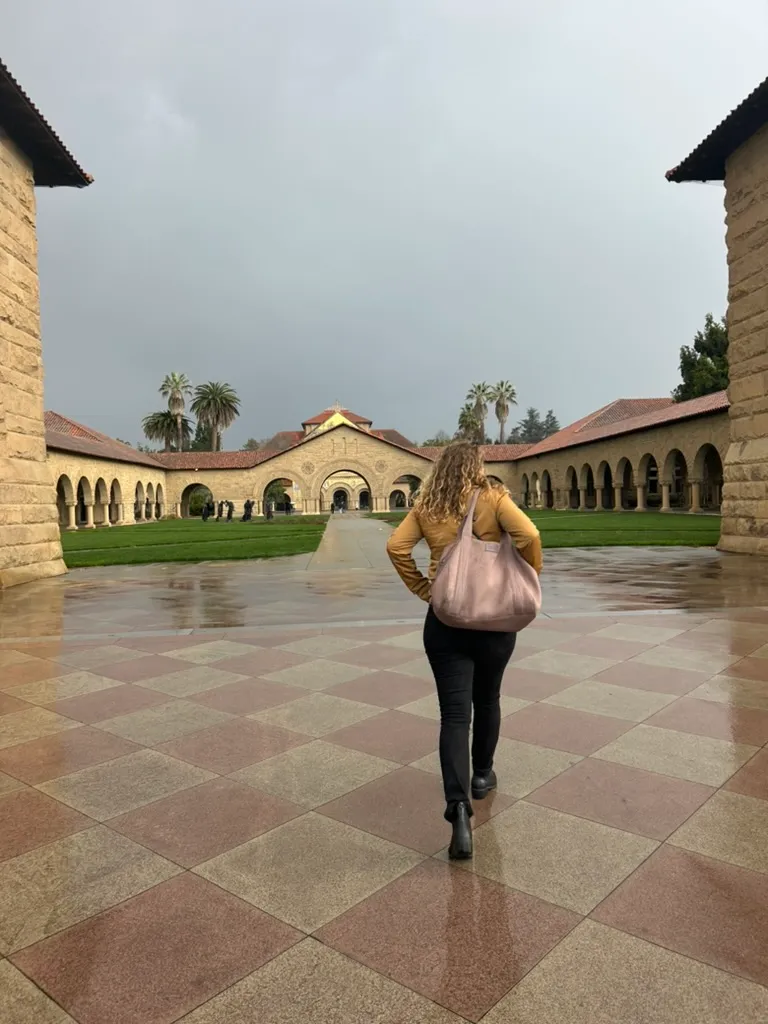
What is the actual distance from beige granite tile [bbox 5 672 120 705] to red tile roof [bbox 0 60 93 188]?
10.7 meters

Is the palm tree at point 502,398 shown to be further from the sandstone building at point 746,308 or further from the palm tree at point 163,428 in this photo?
the sandstone building at point 746,308

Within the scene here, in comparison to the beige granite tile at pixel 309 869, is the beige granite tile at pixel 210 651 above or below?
above

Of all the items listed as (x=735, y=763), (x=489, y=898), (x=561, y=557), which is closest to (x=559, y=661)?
(x=735, y=763)

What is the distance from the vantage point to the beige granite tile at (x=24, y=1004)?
2021 millimetres

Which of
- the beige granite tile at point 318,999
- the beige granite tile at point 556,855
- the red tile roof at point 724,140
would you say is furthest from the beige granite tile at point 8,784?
the red tile roof at point 724,140

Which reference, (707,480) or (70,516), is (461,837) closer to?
(70,516)

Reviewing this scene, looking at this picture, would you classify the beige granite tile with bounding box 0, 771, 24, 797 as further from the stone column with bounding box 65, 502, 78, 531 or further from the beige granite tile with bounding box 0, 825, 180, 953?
the stone column with bounding box 65, 502, 78, 531

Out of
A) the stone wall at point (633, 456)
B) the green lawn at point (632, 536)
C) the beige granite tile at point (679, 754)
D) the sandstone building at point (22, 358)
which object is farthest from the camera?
the stone wall at point (633, 456)

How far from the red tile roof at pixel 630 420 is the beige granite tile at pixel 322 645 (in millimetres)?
27858

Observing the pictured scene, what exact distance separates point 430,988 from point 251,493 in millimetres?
61542

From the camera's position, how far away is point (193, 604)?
9.98 m

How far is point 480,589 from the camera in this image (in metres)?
2.91

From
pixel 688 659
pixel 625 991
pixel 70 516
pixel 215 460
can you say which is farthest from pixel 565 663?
pixel 215 460

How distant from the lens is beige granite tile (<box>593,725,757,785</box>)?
3.67 meters
